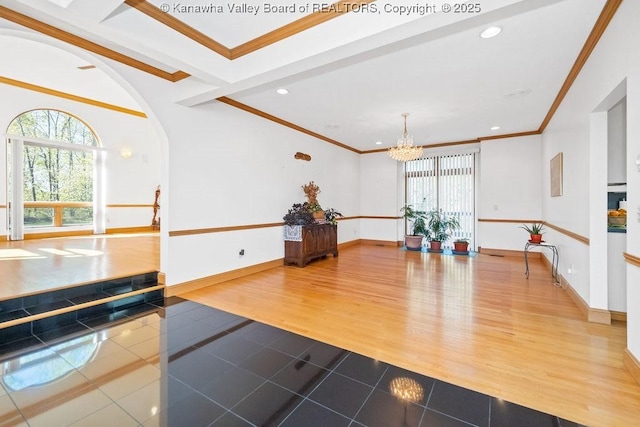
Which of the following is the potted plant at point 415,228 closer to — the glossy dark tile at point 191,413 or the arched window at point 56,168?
the glossy dark tile at point 191,413

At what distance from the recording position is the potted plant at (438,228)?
24.1ft

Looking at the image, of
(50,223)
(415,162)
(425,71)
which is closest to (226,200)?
(425,71)

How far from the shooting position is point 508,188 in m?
6.56

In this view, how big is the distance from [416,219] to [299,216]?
388 centimetres

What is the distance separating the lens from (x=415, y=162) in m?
8.28

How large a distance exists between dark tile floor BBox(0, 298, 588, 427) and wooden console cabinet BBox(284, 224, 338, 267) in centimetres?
283

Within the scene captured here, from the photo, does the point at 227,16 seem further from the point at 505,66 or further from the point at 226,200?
the point at 505,66

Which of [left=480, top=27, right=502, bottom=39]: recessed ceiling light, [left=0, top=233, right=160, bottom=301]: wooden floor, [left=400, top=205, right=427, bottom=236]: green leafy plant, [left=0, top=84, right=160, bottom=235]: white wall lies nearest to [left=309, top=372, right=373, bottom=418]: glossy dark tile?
[left=0, top=233, right=160, bottom=301]: wooden floor

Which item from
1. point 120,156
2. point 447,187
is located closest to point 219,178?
point 120,156

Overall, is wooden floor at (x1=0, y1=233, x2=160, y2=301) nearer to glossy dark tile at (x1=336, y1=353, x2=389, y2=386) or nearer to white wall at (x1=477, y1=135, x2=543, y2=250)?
glossy dark tile at (x1=336, y1=353, x2=389, y2=386)

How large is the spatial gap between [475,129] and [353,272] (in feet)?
13.9

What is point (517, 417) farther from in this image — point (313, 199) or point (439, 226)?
point (439, 226)

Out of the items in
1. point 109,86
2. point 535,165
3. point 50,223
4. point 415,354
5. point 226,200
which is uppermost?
point 109,86

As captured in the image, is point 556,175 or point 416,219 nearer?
point 556,175
